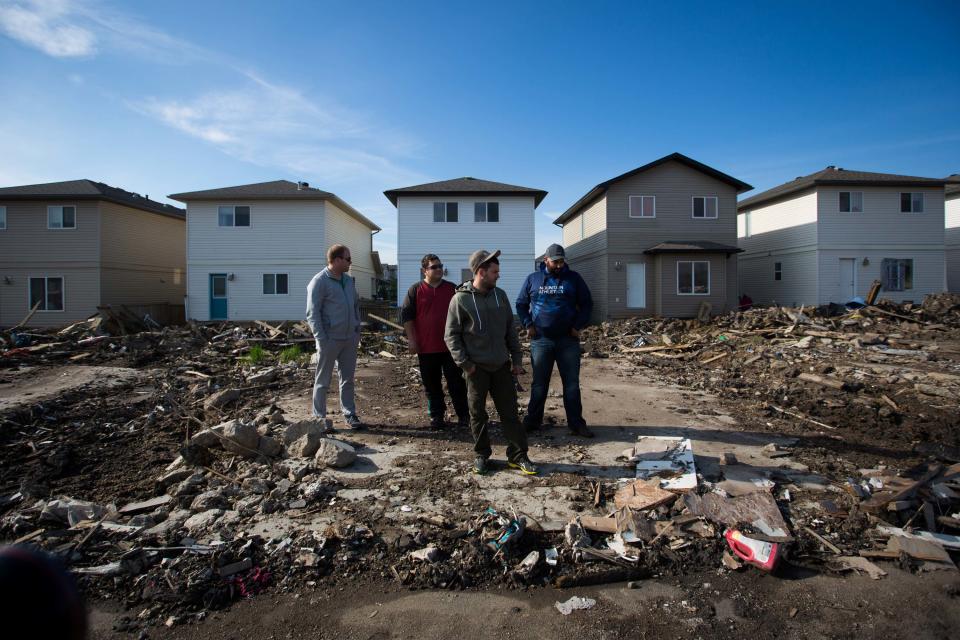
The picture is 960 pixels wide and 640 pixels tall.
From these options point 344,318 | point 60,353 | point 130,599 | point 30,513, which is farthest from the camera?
point 60,353

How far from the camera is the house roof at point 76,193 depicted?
2212cm

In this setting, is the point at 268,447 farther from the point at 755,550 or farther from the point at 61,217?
the point at 61,217

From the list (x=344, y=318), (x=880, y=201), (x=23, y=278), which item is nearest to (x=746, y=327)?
(x=880, y=201)

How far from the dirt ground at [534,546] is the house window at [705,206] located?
57.4 ft

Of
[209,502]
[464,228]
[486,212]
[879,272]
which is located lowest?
[209,502]

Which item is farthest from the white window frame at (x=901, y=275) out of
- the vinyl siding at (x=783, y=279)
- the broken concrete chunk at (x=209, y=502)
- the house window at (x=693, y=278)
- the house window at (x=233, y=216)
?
the house window at (x=233, y=216)

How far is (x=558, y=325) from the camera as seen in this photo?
5594mm

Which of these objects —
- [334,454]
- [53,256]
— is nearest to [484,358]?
[334,454]

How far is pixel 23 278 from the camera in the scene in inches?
893

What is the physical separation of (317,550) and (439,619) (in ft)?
3.36

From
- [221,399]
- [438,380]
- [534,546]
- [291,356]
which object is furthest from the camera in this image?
[291,356]

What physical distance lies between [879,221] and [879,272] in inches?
92.9

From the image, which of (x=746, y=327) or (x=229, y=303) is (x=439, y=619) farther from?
(x=229, y=303)

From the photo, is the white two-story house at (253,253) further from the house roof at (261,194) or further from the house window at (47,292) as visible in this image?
the house window at (47,292)
